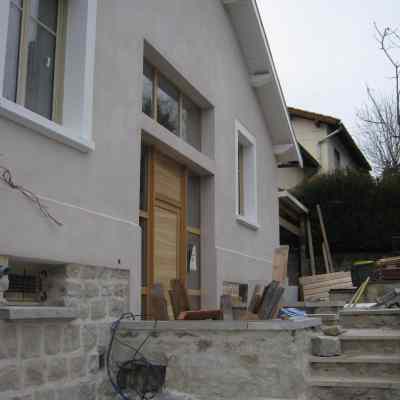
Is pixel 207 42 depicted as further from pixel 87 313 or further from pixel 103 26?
pixel 87 313

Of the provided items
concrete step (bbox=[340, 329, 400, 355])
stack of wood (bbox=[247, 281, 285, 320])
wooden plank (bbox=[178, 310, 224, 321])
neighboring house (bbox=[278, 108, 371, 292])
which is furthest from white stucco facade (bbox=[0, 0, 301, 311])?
neighboring house (bbox=[278, 108, 371, 292])

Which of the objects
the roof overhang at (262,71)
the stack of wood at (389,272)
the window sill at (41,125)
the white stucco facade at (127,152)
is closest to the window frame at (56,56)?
the white stucco facade at (127,152)

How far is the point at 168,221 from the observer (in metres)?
7.39

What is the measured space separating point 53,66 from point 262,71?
19.8 ft

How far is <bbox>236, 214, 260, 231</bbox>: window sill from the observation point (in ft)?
30.5

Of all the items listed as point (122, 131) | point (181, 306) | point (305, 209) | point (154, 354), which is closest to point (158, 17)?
point (122, 131)

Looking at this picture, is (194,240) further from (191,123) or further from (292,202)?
(292,202)

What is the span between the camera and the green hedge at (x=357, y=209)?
646 inches

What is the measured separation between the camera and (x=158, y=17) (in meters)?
6.96

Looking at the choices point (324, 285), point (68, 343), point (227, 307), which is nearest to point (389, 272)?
point (324, 285)

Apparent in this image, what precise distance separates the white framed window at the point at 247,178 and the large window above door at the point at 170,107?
170 centimetres

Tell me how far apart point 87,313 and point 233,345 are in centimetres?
123

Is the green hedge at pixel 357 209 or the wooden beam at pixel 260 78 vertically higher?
the wooden beam at pixel 260 78

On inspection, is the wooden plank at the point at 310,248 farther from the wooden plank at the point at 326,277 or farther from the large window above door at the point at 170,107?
the large window above door at the point at 170,107
